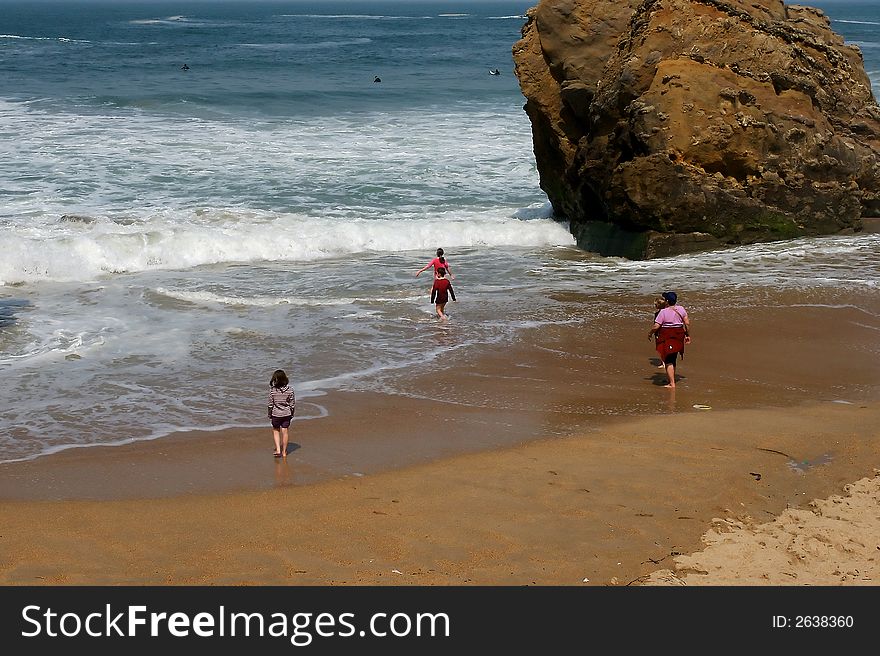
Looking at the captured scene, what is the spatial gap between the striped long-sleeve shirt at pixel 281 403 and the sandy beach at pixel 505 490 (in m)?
0.41

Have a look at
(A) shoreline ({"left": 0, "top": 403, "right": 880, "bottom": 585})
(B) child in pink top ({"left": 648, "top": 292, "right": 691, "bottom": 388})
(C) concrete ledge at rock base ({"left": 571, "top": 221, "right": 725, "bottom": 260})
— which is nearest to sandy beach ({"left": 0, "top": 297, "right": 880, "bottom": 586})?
(A) shoreline ({"left": 0, "top": 403, "right": 880, "bottom": 585})

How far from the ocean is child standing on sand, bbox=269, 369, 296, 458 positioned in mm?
993

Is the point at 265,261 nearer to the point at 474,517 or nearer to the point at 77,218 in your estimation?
the point at 77,218

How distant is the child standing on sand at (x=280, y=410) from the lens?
32.2 feet

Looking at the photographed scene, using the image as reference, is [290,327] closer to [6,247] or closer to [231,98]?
[6,247]

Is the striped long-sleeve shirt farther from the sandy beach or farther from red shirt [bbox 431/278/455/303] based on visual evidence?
red shirt [bbox 431/278/455/303]

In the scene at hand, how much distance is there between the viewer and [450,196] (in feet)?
79.6

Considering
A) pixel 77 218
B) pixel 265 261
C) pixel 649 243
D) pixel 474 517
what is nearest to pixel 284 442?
pixel 474 517

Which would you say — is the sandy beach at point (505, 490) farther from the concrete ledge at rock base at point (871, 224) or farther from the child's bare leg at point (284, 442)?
the concrete ledge at rock base at point (871, 224)

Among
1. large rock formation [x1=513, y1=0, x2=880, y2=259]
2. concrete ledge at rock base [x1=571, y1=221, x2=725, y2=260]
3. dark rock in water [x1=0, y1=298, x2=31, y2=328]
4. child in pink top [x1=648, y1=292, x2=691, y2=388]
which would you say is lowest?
child in pink top [x1=648, y1=292, x2=691, y2=388]

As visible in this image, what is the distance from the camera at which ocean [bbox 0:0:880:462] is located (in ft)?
40.1

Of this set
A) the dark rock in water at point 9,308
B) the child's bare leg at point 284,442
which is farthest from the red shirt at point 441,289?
the dark rock in water at point 9,308

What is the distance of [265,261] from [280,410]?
9728mm

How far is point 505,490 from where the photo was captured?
8836 mm
